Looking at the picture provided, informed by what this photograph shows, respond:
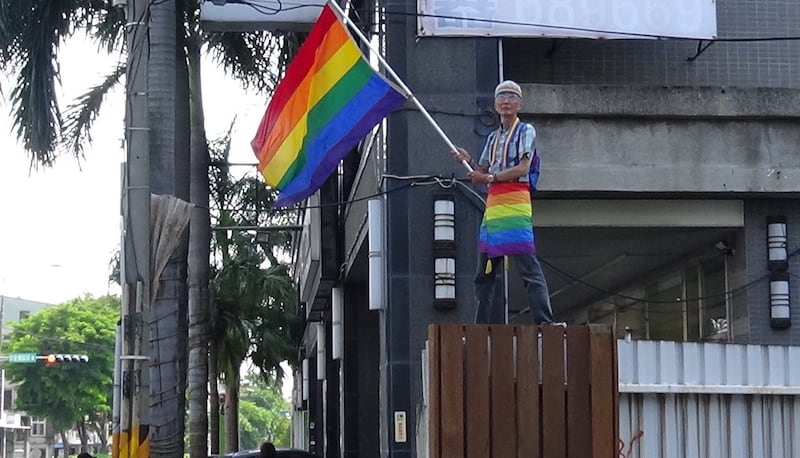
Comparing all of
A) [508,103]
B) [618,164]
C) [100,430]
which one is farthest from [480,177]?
[100,430]

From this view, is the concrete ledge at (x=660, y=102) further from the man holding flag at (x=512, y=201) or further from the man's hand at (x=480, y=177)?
the man's hand at (x=480, y=177)

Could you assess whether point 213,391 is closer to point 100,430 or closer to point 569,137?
point 569,137

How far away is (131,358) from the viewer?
9703mm

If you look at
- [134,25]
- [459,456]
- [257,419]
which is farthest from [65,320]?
[257,419]

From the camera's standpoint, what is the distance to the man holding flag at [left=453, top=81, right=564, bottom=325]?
26.6 feet

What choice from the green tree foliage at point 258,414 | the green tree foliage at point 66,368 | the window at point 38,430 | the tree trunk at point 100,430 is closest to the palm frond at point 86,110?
the green tree foliage at point 66,368

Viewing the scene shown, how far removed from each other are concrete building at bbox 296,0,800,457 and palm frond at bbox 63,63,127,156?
5942mm

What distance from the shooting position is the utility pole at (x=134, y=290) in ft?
32.0

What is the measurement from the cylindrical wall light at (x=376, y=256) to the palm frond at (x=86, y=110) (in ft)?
24.7

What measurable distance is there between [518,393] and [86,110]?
1263cm

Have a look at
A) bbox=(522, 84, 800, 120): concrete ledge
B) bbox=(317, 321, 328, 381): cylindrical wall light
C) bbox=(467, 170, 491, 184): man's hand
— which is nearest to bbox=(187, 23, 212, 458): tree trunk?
bbox=(317, 321, 328, 381): cylindrical wall light

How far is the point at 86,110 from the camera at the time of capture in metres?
18.2

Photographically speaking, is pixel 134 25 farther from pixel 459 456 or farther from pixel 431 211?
pixel 459 456

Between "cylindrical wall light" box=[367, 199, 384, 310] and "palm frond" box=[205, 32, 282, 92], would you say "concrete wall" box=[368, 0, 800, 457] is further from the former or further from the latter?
"palm frond" box=[205, 32, 282, 92]
